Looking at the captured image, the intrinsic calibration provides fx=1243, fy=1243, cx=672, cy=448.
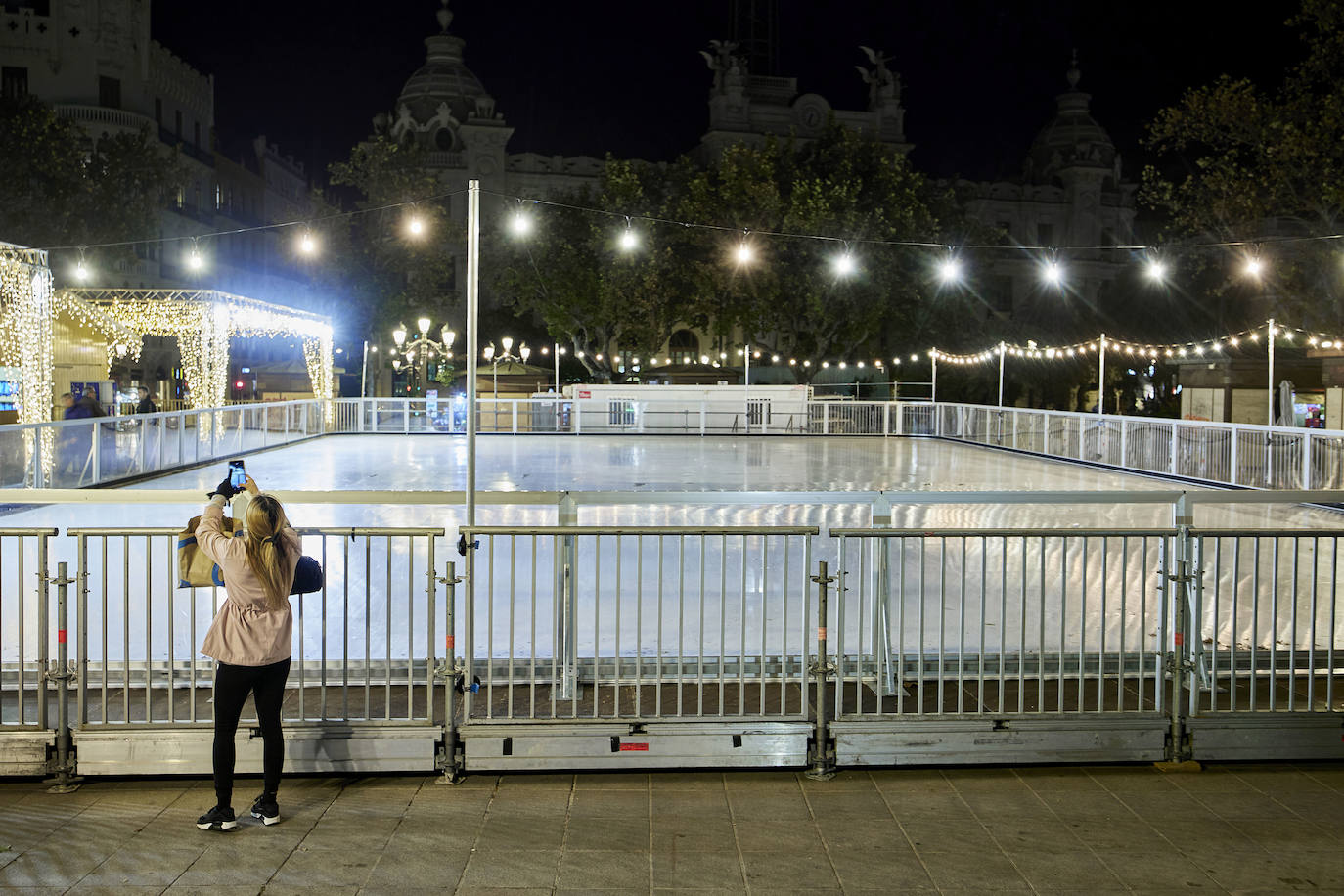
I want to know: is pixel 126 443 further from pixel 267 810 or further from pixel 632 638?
pixel 267 810

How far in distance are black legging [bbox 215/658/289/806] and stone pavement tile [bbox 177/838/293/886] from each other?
9.6 inches

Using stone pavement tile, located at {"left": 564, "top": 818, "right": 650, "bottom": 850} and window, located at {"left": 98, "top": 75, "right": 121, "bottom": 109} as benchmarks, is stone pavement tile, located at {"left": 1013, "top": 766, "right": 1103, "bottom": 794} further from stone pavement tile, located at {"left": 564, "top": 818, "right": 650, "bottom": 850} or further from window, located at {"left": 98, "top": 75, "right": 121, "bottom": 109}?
window, located at {"left": 98, "top": 75, "right": 121, "bottom": 109}

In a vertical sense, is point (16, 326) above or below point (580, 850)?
above

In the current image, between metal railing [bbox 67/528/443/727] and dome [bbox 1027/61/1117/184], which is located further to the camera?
dome [bbox 1027/61/1117/184]

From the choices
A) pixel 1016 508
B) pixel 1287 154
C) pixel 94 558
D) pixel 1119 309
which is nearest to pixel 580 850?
pixel 94 558

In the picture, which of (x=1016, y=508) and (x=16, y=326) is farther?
(x=16, y=326)

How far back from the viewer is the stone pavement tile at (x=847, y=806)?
4.97 m

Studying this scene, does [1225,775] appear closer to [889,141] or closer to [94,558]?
[94,558]

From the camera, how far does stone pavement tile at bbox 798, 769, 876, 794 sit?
5324 millimetres

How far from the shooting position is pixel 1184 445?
20688mm

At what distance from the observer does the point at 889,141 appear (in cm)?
7706

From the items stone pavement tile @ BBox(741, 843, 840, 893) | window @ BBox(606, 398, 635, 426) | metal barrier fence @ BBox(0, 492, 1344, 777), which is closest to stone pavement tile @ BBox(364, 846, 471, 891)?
metal barrier fence @ BBox(0, 492, 1344, 777)

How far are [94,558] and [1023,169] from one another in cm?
9232

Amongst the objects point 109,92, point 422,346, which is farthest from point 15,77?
point 422,346
